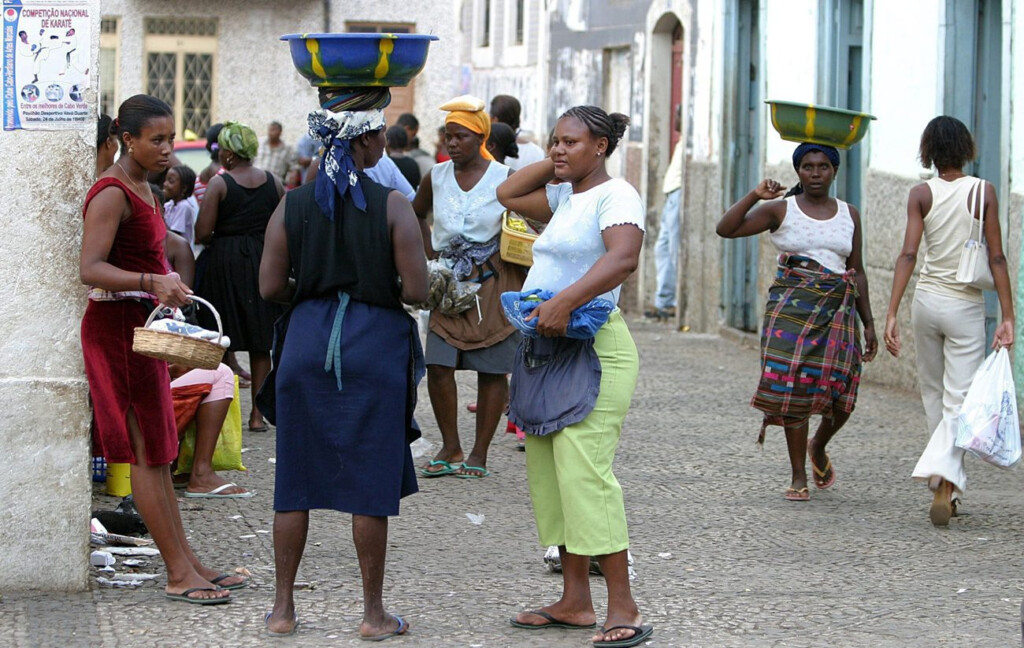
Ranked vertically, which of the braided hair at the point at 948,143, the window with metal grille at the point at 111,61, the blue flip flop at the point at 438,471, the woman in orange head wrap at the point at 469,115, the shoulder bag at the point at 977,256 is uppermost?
the window with metal grille at the point at 111,61

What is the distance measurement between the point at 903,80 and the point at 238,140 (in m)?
5.11

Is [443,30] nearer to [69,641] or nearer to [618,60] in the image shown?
[618,60]

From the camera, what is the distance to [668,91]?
17.4 metres

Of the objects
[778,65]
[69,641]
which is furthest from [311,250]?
[778,65]

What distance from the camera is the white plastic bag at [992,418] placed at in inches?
283

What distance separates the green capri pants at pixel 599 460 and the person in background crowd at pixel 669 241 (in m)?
10.8

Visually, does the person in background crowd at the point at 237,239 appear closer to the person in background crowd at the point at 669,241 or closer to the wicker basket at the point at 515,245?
the wicker basket at the point at 515,245

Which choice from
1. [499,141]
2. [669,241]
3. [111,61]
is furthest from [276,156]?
[499,141]

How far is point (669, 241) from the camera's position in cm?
1658

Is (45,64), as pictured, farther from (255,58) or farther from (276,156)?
(255,58)

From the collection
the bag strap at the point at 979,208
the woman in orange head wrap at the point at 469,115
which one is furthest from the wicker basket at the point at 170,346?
the bag strap at the point at 979,208

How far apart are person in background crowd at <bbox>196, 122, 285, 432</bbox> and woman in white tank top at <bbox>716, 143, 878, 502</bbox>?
286cm

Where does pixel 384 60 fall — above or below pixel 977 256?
above

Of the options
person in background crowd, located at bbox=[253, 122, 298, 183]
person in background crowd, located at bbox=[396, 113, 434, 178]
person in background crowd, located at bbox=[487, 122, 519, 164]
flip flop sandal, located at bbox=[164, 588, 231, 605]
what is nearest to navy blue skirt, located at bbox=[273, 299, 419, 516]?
flip flop sandal, located at bbox=[164, 588, 231, 605]
